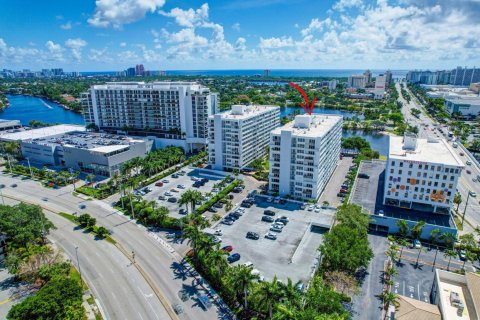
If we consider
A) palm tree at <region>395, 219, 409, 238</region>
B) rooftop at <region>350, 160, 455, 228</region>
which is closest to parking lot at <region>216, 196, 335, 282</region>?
rooftop at <region>350, 160, 455, 228</region>

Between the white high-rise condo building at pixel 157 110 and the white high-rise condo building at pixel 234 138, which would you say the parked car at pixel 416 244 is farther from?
the white high-rise condo building at pixel 157 110

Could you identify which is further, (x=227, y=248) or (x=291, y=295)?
(x=227, y=248)

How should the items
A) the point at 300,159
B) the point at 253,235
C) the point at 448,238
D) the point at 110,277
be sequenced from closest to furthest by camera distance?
the point at 110,277 < the point at 448,238 < the point at 253,235 < the point at 300,159

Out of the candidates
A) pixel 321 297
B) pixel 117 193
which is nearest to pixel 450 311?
pixel 321 297

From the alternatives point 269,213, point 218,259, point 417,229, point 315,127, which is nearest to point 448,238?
point 417,229

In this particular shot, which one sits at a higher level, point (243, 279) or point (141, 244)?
point (243, 279)

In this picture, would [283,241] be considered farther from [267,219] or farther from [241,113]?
[241,113]

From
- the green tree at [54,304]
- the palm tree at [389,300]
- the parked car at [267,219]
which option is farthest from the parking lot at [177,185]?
the palm tree at [389,300]

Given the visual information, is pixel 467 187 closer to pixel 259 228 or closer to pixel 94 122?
pixel 259 228
